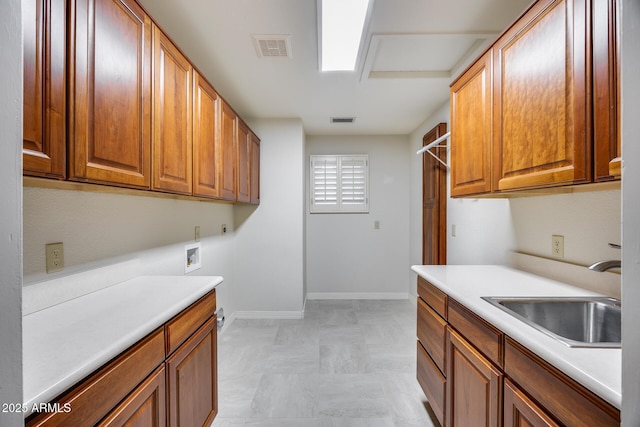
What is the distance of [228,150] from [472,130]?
1761 millimetres

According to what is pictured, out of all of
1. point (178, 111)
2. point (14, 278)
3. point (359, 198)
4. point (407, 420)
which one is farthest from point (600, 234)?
point (359, 198)

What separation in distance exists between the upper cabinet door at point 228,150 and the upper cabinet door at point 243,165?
4.5 inches

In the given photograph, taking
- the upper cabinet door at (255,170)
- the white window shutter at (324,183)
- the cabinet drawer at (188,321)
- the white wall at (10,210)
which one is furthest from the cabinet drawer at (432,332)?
the white window shutter at (324,183)

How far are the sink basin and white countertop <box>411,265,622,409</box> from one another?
61 mm

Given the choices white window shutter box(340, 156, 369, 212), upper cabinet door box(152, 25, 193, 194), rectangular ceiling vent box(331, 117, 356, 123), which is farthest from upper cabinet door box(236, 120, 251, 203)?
white window shutter box(340, 156, 369, 212)

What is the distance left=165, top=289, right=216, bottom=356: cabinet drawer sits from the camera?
1156 millimetres

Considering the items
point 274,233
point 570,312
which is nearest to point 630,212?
point 570,312

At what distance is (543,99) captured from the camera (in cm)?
119

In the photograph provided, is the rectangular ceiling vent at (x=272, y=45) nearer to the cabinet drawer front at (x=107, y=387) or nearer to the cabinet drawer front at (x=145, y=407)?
the cabinet drawer front at (x=107, y=387)

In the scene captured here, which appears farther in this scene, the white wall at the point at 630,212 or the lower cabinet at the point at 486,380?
the lower cabinet at the point at 486,380

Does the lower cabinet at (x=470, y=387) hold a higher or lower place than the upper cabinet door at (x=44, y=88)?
lower

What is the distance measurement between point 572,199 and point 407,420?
60.8 inches

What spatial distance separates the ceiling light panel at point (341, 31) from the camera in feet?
5.29

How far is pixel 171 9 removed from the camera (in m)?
1.63
